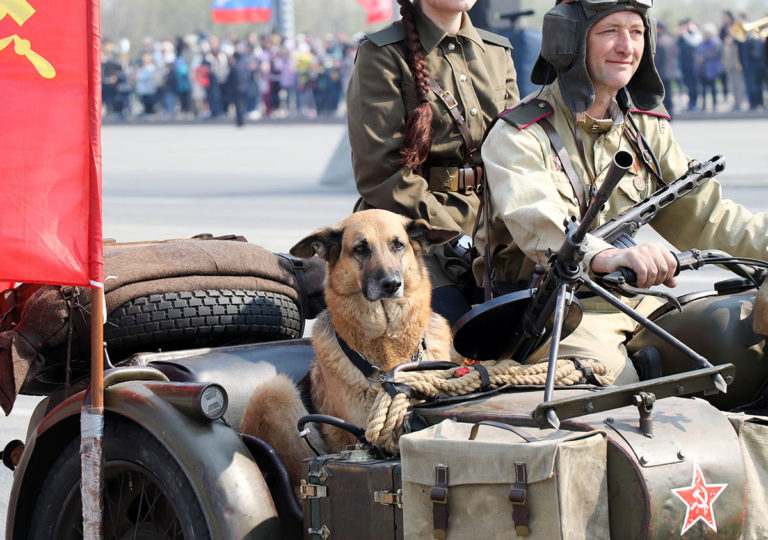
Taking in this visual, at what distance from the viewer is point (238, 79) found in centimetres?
4222

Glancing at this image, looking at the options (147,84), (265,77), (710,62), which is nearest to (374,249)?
(710,62)

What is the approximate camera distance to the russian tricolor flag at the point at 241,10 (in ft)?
161

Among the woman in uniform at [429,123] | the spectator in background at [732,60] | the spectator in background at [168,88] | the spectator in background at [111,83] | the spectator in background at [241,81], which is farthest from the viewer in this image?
the spectator in background at [111,83]

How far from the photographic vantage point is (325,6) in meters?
104

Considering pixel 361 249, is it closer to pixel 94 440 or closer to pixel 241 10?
pixel 94 440

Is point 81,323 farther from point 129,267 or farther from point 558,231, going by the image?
point 558,231

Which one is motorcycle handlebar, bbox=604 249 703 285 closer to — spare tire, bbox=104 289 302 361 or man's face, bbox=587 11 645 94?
man's face, bbox=587 11 645 94

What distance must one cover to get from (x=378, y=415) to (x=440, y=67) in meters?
2.25

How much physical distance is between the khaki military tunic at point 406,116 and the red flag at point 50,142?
160cm

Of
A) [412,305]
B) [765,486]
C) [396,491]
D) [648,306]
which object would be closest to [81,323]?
[412,305]

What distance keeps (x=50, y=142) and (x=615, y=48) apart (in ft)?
6.00

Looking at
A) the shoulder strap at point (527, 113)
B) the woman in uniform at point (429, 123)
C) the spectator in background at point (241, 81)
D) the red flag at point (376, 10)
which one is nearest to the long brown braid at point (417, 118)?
the woman in uniform at point (429, 123)

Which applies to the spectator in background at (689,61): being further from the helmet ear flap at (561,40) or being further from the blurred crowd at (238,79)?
the helmet ear flap at (561,40)

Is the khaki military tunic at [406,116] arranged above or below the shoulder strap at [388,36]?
below
